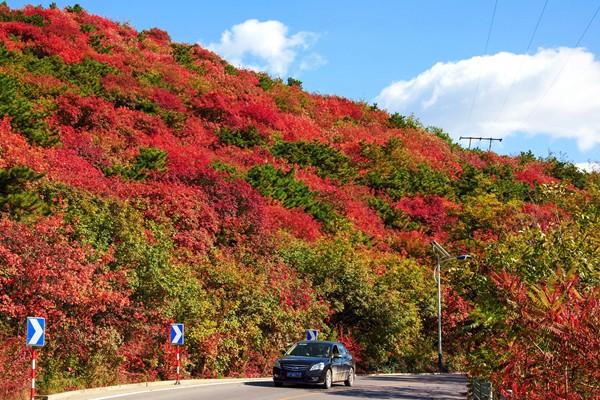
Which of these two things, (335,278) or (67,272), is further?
(335,278)

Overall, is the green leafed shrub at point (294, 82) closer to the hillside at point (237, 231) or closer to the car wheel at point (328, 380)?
the hillside at point (237, 231)

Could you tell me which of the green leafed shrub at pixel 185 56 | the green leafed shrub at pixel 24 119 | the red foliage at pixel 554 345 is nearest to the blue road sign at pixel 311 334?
the green leafed shrub at pixel 24 119

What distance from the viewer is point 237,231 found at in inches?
1444

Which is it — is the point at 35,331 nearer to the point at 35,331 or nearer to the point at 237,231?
the point at 35,331

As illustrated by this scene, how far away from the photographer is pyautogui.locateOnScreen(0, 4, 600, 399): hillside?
50.4 ft

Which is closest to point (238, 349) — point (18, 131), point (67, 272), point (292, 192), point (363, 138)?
point (67, 272)

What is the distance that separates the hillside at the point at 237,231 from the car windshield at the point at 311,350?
340 cm

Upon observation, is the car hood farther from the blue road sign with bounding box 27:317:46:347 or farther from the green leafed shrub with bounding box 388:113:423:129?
the green leafed shrub with bounding box 388:113:423:129

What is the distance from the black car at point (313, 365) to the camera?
75.1 feet

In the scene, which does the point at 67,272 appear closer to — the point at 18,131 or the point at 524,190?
the point at 18,131

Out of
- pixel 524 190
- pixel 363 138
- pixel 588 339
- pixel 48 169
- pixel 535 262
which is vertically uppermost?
pixel 363 138

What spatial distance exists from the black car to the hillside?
3.64 m

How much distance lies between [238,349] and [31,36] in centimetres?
3596

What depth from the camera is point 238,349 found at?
92.0 ft
